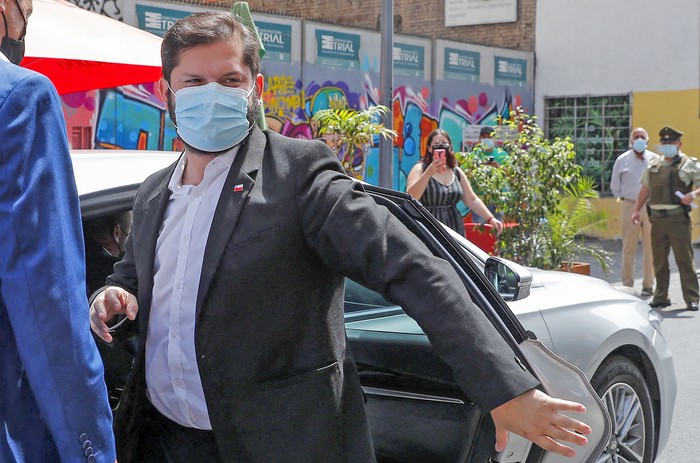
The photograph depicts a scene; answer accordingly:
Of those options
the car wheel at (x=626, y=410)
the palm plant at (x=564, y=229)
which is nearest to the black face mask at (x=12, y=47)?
the car wheel at (x=626, y=410)

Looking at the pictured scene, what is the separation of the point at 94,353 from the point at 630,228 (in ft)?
36.5

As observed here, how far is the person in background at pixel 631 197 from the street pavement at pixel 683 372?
0.41 metres

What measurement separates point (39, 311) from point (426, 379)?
2.01 metres

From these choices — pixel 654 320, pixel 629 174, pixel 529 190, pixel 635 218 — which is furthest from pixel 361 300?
pixel 629 174

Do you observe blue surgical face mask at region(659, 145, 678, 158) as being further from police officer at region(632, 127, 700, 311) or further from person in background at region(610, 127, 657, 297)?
person in background at region(610, 127, 657, 297)

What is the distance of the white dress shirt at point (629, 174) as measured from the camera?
40.3 feet

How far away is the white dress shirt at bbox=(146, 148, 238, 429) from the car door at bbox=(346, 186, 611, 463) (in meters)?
0.77

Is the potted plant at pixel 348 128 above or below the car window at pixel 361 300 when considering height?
above

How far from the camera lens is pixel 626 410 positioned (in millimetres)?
4367

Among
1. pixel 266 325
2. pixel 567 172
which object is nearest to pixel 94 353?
pixel 266 325

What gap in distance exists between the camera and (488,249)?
10695mm

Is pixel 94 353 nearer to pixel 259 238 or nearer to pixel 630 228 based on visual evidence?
pixel 259 238

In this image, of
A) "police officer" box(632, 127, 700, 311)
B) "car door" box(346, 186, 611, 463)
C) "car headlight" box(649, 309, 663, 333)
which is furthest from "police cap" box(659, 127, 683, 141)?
"car door" box(346, 186, 611, 463)

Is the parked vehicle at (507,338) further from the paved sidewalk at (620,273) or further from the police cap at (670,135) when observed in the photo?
the paved sidewalk at (620,273)
